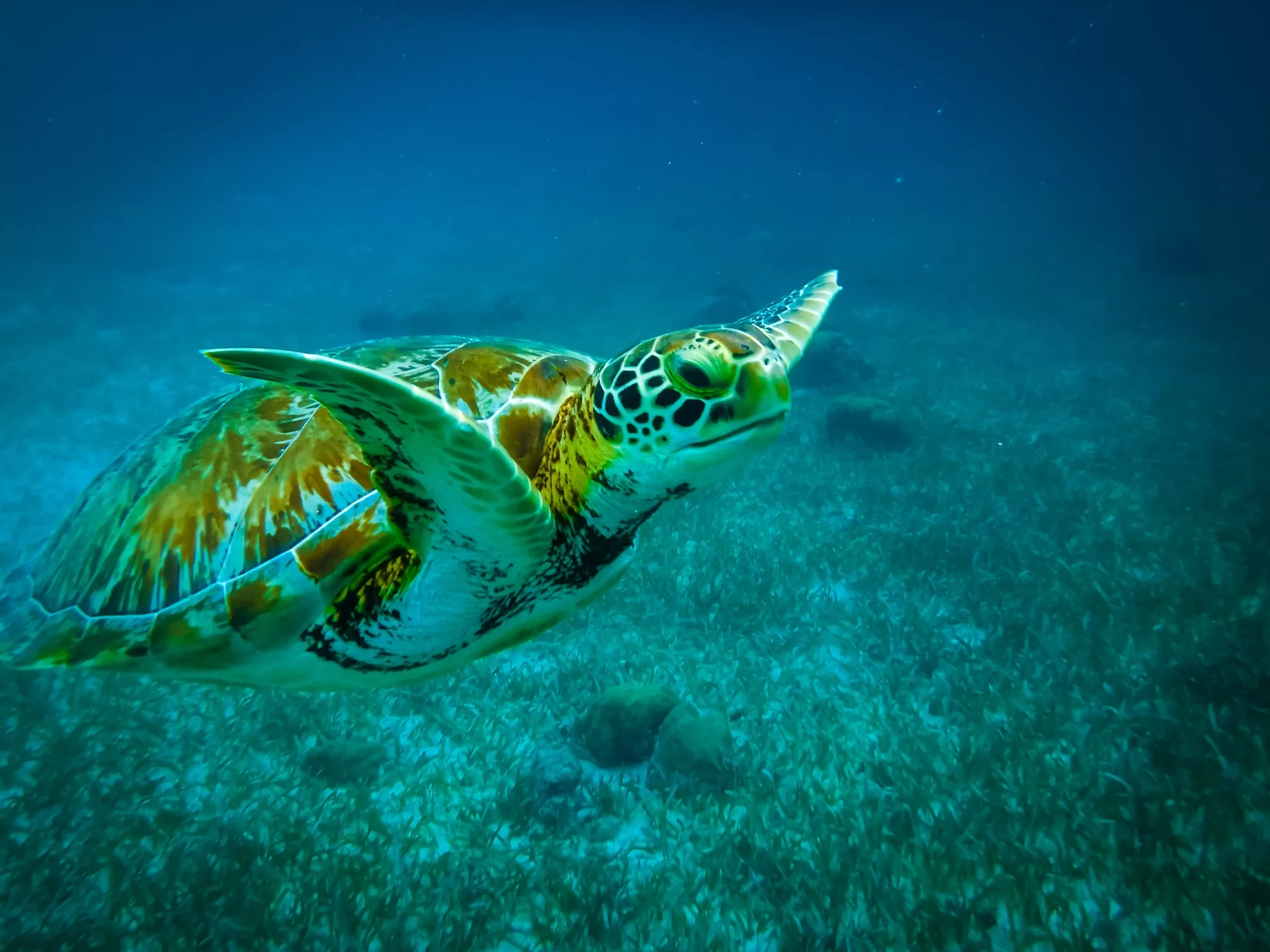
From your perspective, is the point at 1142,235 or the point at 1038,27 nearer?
the point at 1142,235

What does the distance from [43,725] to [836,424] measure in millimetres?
8713

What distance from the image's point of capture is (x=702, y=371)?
4.53ft

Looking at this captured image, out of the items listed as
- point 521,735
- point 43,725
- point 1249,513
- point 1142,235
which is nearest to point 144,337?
point 43,725

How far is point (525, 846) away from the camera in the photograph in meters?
3.03

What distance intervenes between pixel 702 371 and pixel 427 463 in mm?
691

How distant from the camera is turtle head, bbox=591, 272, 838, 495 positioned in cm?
139

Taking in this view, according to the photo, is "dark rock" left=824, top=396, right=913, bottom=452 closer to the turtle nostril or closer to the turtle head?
the turtle head

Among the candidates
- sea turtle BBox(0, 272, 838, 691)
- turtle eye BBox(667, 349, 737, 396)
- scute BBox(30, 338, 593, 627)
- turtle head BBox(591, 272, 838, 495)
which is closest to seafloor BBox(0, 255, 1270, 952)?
sea turtle BBox(0, 272, 838, 691)

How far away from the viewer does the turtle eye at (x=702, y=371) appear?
1375mm

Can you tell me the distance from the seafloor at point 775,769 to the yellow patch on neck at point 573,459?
87.5 inches

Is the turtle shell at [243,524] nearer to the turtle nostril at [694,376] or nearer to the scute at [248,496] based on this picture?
the scute at [248,496]

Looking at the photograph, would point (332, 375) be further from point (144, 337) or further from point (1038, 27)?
point (1038, 27)

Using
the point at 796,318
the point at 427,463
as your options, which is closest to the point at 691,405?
the point at 427,463

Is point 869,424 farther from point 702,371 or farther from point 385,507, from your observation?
point 385,507
